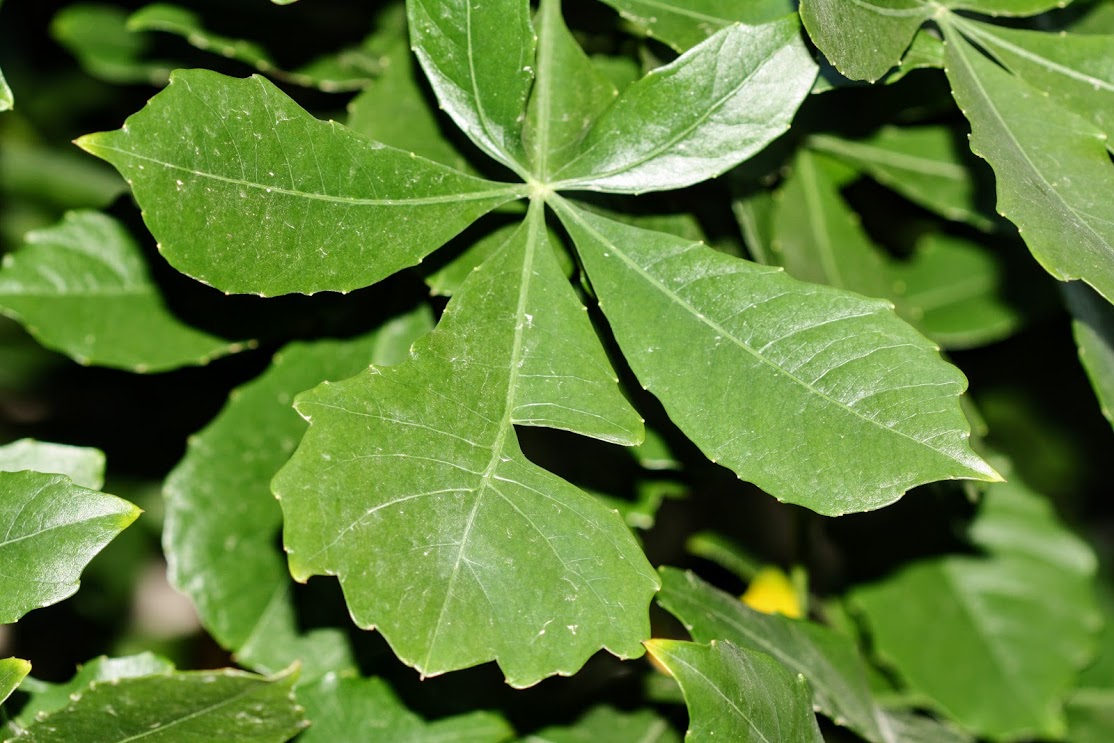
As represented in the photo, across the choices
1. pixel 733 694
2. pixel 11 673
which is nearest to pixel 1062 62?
pixel 733 694

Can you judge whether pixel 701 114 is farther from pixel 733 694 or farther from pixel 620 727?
pixel 620 727

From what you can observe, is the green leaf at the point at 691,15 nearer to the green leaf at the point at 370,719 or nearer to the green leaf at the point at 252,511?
the green leaf at the point at 252,511

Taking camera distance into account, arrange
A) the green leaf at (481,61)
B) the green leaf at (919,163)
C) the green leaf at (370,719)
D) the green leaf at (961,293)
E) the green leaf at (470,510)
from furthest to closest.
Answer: the green leaf at (961,293) → the green leaf at (919,163) → the green leaf at (370,719) → the green leaf at (481,61) → the green leaf at (470,510)

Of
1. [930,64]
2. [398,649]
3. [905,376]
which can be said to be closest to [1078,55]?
[930,64]

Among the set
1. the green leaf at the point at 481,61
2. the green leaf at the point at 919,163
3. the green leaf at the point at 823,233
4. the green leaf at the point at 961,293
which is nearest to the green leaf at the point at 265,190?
the green leaf at the point at 481,61

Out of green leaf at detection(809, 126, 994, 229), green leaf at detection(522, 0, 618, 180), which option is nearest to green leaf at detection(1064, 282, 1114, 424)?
green leaf at detection(809, 126, 994, 229)

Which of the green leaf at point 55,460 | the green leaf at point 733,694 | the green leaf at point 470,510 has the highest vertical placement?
the green leaf at point 470,510
